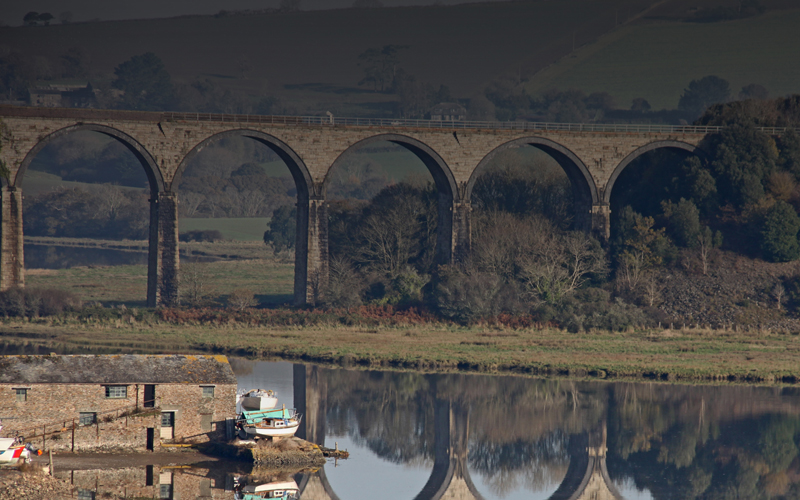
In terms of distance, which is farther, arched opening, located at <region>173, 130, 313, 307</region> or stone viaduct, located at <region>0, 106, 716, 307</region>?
arched opening, located at <region>173, 130, 313, 307</region>

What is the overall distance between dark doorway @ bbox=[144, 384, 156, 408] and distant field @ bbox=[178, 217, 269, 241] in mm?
88377

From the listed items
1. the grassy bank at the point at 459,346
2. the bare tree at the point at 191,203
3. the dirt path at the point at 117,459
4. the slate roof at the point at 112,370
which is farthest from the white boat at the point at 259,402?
the bare tree at the point at 191,203

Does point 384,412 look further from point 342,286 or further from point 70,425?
point 342,286

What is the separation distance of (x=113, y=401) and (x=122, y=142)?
103 feet

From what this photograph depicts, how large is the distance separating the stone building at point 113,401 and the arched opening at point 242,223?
30.5m

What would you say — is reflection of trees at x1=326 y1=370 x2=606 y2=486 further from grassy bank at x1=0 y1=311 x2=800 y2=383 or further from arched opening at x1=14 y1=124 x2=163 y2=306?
arched opening at x1=14 y1=124 x2=163 y2=306

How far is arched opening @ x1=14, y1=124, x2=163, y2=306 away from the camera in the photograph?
2677 inches

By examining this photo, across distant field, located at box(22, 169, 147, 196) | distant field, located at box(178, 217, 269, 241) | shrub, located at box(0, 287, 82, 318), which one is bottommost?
shrub, located at box(0, 287, 82, 318)

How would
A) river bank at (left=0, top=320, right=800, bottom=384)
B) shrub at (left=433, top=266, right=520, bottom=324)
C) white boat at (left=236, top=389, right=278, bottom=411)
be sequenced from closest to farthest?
→ white boat at (left=236, top=389, right=278, bottom=411) → river bank at (left=0, top=320, right=800, bottom=384) → shrub at (left=433, top=266, right=520, bottom=324)

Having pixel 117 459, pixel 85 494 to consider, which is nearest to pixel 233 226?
pixel 117 459

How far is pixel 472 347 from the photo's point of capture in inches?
2101

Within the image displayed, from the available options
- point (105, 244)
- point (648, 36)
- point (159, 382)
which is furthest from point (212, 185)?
point (159, 382)

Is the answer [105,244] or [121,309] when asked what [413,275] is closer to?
[121,309]

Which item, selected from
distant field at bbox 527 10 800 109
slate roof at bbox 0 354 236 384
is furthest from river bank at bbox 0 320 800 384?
distant field at bbox 527 10 800 109
